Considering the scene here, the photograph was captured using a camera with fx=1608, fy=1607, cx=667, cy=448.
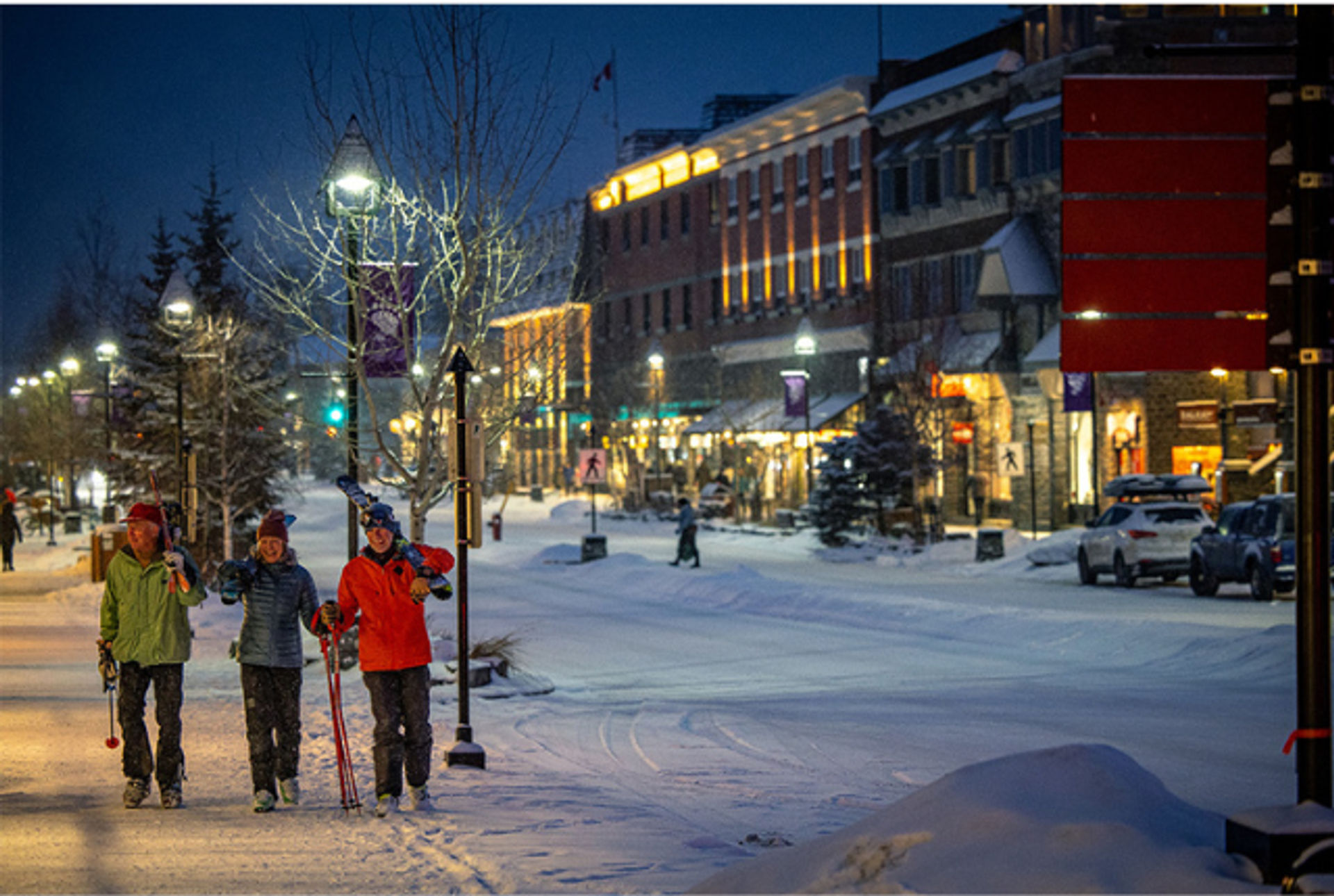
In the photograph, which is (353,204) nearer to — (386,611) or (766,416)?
(386,611)

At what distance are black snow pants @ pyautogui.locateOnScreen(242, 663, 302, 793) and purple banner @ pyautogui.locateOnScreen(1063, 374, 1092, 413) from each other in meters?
32.4

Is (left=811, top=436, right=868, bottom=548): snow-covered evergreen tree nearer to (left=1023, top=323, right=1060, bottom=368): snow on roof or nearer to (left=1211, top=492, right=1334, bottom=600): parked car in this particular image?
(left=1023, top=323, right=1060, bottom=368): snow on roof

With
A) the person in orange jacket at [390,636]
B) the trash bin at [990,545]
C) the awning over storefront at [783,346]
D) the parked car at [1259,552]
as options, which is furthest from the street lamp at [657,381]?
the person in orange jacket at [390,636]

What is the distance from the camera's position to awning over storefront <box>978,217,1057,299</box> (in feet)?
143

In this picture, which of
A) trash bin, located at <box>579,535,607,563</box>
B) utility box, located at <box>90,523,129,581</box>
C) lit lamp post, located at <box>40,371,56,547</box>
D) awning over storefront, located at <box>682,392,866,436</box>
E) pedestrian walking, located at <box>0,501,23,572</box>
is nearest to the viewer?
utility box, located at <box>90,523,129,581</box>

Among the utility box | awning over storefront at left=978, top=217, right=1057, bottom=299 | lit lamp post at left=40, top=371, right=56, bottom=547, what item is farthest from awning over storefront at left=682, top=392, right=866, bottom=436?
the utility box

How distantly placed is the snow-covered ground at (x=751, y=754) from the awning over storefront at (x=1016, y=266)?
16858 millimetres

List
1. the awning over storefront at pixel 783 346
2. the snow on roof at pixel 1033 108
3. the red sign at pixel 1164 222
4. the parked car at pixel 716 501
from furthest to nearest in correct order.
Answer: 1. the awning over storefront at pixel 783 346
2. the parked car at pixel 716 501
3. the snow on roof at pixel 1033 108
4. the red sign at pixel 1164 222

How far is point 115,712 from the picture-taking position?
1447cm

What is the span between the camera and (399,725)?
9.33 meters

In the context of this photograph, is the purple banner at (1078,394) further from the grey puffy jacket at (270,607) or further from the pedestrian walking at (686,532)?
the grey puffy jacket at (270,607)

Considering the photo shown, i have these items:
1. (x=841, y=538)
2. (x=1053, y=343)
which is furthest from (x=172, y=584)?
(x=1053, y=343)

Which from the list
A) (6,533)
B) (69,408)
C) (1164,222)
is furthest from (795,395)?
(1164,222)

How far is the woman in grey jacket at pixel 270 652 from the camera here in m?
9.38
